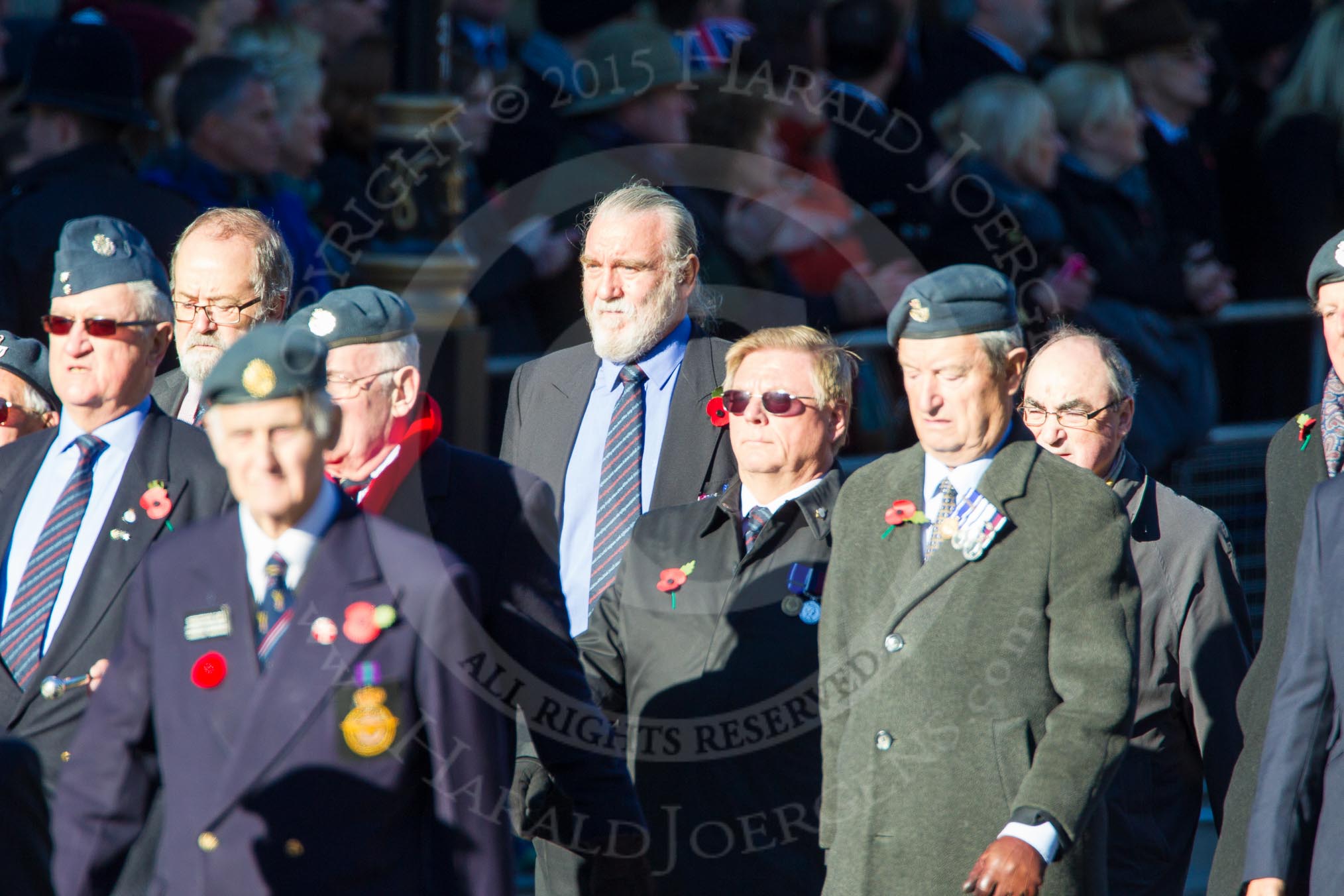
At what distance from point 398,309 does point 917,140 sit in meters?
4.10

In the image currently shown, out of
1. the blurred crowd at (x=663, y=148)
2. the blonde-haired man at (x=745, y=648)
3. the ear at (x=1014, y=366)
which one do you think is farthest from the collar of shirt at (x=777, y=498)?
the blurred crowd at (x=663, y=148)

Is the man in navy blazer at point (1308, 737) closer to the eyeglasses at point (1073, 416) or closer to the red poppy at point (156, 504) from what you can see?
the eyeglasses at point (1073, 416)

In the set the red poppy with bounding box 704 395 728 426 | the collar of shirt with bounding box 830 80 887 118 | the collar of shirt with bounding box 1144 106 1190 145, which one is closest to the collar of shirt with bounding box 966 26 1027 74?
the collar of shirt with bounding box 830 80 887 118

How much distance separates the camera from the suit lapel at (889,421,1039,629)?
4008mm

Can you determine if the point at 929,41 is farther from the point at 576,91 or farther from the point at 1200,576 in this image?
the point at 1200,576

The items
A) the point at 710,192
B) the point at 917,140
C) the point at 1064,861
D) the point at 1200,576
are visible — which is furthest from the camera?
the point at 917,140

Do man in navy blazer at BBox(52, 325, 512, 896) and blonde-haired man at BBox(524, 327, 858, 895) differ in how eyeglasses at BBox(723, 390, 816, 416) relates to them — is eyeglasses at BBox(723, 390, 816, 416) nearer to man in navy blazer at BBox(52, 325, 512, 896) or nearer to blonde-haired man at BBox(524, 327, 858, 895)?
blonde-haired man at BBox(524, 327, 858, 895)

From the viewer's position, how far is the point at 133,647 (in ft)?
11.6

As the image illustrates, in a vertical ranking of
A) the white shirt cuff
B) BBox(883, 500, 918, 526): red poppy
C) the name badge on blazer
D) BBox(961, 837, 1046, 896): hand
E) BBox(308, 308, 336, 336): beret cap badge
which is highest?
BBox(308, 308, 336, 336): beret cap badge

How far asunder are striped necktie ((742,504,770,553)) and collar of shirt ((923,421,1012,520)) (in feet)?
2.03

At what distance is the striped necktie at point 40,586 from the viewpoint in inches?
165

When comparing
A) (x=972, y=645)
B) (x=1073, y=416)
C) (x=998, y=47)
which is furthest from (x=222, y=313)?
(x=998, y=47)

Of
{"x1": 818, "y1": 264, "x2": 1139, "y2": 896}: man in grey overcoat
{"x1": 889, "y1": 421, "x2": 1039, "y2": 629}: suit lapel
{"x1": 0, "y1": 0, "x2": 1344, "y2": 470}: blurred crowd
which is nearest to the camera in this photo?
{"x1": 818, "y1": 264, "x2": 1139, "y2": 896}: man in grey overcoat

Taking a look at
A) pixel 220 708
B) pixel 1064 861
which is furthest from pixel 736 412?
pixel 220 708
